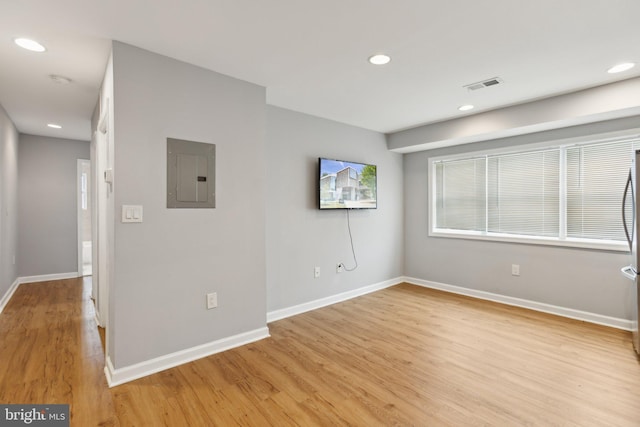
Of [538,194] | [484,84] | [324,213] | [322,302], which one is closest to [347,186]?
[324,213]

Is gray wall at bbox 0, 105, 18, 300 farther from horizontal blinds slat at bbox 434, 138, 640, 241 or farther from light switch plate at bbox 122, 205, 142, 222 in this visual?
horizontal blinds slat at bbox 434, 138, 640, 241

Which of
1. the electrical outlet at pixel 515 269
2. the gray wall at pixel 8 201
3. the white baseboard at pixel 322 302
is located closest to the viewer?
the white baseboard at pixel 322 302

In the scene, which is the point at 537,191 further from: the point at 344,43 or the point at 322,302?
the point at 344,43

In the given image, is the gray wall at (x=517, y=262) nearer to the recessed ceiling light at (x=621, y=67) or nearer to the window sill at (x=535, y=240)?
the window sill at (x=535, y=240)

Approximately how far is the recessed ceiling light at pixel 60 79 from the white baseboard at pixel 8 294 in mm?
2895

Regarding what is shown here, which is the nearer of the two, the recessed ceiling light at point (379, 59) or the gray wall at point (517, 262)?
the recessed ceiling light at point (379, 59)

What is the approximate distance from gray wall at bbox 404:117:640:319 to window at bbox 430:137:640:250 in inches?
5.0

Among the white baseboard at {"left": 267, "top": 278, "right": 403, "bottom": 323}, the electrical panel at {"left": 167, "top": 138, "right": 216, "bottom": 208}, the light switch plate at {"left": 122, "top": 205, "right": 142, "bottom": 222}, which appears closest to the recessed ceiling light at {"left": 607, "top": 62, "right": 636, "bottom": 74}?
the electrical panel at {"left": 167, "top": 138, "right": 216, "bottom": 208}

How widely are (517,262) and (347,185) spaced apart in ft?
7.87

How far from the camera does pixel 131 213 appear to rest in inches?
90.5

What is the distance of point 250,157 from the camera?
2.96m

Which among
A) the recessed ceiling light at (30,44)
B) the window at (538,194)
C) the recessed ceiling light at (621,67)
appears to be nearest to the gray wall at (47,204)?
the recessed ceiling light at (30,44)

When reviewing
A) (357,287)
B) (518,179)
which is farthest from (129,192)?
(518,179)

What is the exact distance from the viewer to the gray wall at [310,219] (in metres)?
3.62
